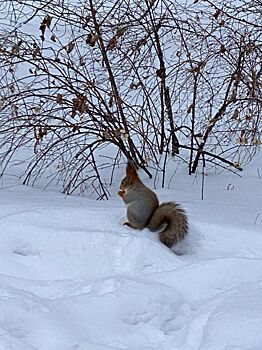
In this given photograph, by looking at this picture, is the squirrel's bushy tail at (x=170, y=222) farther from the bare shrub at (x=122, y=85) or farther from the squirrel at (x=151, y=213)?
the bare shrub at (x=122, y=85)

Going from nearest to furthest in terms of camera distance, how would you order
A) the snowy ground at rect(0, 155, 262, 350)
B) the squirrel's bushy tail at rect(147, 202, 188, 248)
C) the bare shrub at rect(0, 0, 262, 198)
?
the snowy ground at rect(0, 155, 262, 350), the squirrel's bushy tail at rect(147, 202, 188, 248), the bare shrub at rect(0, 0, 262, 198)

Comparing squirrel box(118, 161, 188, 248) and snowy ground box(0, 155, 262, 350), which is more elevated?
squirrel box(118, 161, 188, 248)

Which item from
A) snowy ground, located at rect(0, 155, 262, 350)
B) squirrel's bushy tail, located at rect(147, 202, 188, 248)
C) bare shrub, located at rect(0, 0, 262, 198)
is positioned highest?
bare shrub, located at rect(0, 0, 262, 198)

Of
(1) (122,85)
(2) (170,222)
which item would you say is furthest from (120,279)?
(1) (122,85)

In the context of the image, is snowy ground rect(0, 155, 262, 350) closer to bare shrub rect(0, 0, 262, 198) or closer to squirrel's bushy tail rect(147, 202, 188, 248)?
squirrel's bushy tail rect(147, 202, 188, 248)

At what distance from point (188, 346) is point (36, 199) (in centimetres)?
216

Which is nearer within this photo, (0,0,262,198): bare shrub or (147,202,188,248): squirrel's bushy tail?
(147,202,188,248): squirrel's bushy tail

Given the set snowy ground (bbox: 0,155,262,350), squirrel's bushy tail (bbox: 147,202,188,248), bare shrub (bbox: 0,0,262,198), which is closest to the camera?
snowy ground (bbox: 0,155,262,350)

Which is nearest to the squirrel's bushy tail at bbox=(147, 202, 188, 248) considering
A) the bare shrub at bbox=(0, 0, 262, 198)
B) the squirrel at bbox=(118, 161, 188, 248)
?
the squirrel at bbox=(118, 161, 188, 248)

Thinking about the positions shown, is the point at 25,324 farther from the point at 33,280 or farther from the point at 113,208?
the point at 113,208

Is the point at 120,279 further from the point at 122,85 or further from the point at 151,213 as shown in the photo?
the point at 122,85

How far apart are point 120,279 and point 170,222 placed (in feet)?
2.57

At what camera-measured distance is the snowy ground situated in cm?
335

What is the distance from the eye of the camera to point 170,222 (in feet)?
15.1
